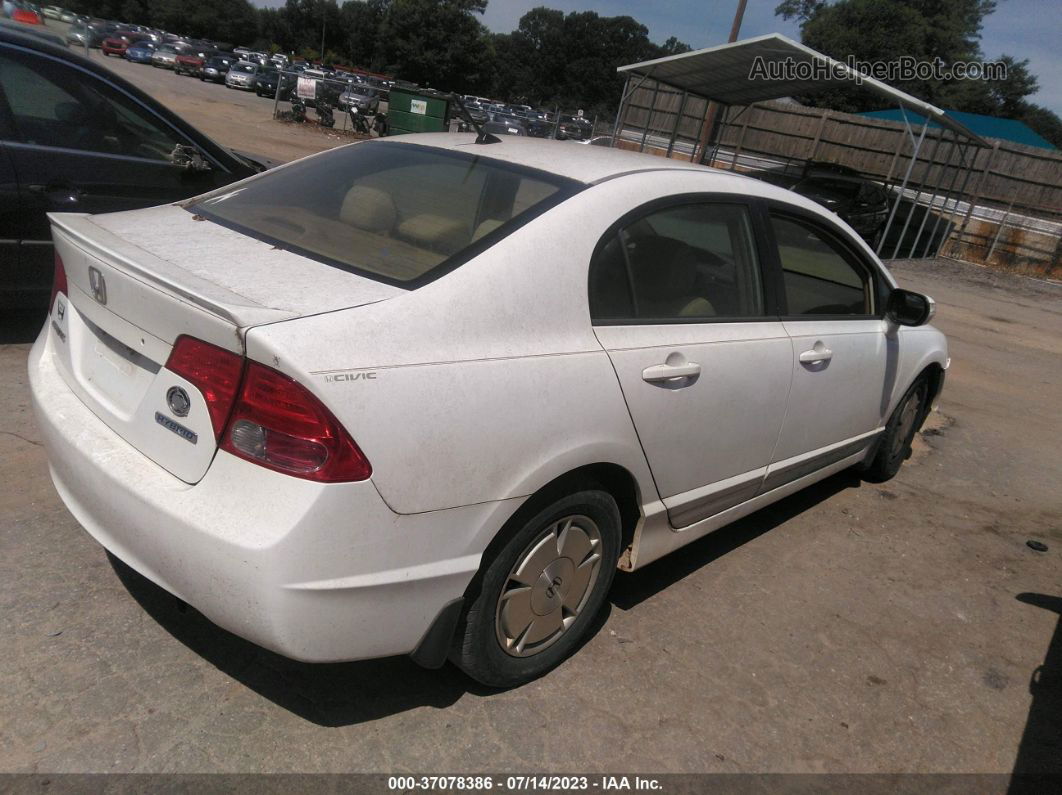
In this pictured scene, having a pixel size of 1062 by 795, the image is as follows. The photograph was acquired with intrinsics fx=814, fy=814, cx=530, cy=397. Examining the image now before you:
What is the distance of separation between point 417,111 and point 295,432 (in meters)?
20.2

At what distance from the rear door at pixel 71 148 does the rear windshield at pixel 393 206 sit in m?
1.92

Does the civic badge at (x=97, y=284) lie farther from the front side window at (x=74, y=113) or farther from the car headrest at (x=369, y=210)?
the front side window at (x=74, y=113)

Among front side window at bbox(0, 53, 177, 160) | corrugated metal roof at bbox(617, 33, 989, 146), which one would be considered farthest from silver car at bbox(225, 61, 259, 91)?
front side window at bbox(0, 53, 177, 160)

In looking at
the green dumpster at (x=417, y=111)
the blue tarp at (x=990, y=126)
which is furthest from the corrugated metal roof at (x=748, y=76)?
the blue tarp at (x=990, y=126)

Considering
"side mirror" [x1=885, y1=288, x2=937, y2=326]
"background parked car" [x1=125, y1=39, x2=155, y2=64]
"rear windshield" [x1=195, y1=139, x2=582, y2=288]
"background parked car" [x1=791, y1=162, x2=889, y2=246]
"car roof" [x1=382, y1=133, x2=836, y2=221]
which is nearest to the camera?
"rear windshield" [x1=195, y1=139, x2=582, y2=288]

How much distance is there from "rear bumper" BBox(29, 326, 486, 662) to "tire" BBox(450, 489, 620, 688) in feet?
0.48

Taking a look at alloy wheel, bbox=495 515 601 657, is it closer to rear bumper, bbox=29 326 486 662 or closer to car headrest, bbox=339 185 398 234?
rear bumper, bbox=29 326 486 662

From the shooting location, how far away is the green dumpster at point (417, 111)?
20375mm

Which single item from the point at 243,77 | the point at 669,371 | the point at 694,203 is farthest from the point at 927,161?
the point at 243,77

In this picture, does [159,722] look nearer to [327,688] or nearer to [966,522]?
[327,688]

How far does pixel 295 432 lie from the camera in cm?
191

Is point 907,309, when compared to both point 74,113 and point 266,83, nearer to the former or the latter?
point 74,113

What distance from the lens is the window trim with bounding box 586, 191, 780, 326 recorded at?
2.59 metres

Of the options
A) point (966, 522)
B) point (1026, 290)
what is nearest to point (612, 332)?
point (966, 522)
